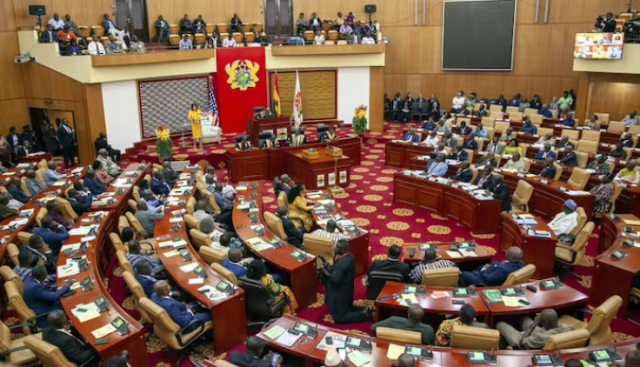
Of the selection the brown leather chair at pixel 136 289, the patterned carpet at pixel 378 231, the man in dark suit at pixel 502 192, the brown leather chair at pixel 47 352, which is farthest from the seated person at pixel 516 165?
the brown leather chair at pixel 47 352

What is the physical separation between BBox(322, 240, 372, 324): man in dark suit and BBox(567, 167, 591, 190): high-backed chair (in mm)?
6405

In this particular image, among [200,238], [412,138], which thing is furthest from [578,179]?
[200,238]

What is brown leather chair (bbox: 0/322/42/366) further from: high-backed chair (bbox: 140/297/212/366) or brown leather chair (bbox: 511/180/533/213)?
brown leather chair (bbox: 511/180/533/213)

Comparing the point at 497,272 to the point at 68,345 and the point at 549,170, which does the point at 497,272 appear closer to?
the point at 68,345

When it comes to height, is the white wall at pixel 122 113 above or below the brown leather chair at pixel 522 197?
above

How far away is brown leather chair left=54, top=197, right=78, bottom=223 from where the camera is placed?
34.1ft

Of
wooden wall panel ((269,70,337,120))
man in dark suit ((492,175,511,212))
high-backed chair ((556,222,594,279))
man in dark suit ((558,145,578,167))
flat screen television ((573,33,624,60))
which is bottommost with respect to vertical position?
high-backed chair ((556,222,594,279))

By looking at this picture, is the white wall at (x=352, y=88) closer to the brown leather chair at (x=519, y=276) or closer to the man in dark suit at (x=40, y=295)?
the brown leather chair at (x=519, y=276)

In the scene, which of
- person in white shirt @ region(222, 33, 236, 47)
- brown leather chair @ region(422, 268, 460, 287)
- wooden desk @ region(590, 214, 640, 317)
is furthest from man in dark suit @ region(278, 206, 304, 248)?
person in white shirt @ region(222, 33, 236, 47)

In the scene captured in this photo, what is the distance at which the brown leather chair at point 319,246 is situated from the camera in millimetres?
8609

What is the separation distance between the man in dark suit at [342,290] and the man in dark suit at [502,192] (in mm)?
4615

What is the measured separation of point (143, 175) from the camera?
13.5 meters

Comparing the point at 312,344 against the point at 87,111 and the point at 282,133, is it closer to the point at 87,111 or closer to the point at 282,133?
the point at 282,133

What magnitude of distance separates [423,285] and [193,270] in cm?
319
